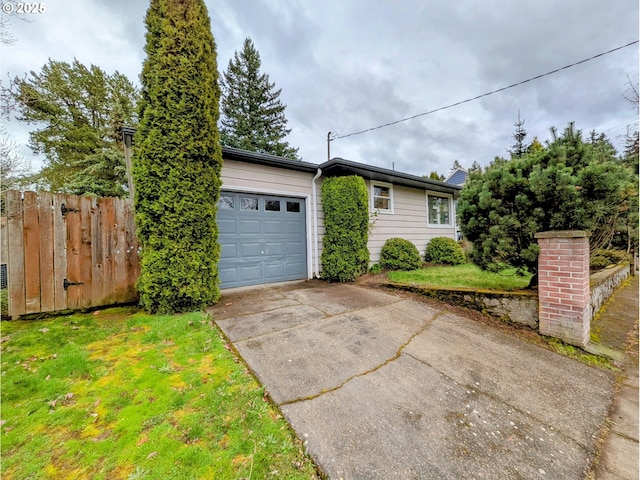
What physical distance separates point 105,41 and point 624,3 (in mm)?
11334

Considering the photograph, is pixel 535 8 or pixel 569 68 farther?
pixel 569 68

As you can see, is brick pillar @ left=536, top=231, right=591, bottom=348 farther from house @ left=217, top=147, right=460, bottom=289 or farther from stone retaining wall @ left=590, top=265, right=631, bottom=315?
house @ left=217, top=147, right=460, bottom=289

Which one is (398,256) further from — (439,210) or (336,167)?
(439,210)

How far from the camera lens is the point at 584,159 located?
315cm

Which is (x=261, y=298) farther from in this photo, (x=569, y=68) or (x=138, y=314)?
(x=569, y=68)

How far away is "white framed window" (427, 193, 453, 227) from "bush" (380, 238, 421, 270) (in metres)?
2.49

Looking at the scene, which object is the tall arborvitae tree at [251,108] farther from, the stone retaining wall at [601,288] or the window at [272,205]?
the stone retaining wall at [601,288]

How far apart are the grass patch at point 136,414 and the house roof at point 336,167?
3.76 metres

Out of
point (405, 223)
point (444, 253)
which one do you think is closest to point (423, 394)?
point (405, 223)

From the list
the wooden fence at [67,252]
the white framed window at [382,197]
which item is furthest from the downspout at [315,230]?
the wooden fence at [67,252]

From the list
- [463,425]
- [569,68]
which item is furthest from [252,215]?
[569,68]

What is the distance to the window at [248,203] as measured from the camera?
215 inches

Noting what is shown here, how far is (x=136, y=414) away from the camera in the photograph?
1709mm

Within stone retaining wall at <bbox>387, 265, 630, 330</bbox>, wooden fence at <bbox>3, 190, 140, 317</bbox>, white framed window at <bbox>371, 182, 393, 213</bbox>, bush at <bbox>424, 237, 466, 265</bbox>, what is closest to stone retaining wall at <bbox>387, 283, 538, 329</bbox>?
stone retaining wall at <bbox>387, 265, 630, 330</bbox>
